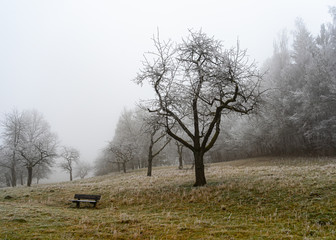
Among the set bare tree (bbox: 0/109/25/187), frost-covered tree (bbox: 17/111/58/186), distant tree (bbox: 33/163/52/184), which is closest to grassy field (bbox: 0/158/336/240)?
frost-covered tree (bbox: 17/111/58/186)

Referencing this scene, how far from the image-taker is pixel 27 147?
2795cm

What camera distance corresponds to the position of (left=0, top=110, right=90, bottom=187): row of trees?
2752cm

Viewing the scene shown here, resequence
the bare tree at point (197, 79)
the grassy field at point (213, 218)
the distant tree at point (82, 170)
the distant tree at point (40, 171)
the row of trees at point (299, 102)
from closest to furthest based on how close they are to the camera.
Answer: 1. the grassy field at point (213, 218)
2. the bare tree at point (197, 79)
3. the row of trees at point (299, 102)
4. the distant tree at point (40, 171)
5. the distant tree at point (82, 170)

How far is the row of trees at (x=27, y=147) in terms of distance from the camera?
90.3 ft

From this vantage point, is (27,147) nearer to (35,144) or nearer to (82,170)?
(35,144)

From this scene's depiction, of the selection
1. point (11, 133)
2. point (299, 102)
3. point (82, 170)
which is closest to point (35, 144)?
point (11, 133)

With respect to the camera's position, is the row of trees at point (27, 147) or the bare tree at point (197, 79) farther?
the row of trees at point (27, 147)

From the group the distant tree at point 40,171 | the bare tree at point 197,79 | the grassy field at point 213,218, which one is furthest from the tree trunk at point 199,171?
the distant tree at point 40,171

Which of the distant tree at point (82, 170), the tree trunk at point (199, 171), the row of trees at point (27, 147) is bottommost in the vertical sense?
the distant tree at point (82, 170)

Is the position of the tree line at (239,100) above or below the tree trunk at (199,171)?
above

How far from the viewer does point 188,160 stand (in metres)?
52.8

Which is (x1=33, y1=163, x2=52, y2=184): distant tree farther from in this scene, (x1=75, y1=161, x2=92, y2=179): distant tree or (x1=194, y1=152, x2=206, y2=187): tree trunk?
(x1=194, y1=152, x2=206, y2=187): tree trunk

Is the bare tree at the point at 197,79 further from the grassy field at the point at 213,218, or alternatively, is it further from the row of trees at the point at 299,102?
the row of trees at the point at 299,102

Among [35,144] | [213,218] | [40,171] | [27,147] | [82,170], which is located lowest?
[82,170]
